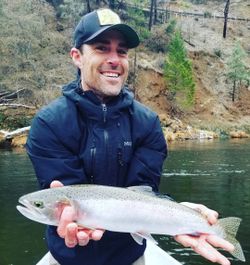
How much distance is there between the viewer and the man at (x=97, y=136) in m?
3.90

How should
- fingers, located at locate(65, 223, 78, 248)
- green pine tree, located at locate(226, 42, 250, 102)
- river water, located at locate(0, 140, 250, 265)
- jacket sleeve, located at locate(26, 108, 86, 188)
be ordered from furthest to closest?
green pine tree, located at locate(226, 42, 250, 102)
river water, located at locate(0, 140, 250, 265)
jacket sleeve, located at locate(26, 108, 86, 188)
fingers, located at locate(65, 223, 78, 248)

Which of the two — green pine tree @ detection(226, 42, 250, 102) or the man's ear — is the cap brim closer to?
the man's ear

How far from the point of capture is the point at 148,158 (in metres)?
4.13

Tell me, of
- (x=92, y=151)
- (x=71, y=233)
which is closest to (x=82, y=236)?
(x=71, y=233)

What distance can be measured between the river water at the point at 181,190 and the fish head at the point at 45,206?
7.38m

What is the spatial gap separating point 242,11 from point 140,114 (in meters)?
81.1

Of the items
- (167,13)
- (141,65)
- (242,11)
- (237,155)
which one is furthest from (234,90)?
(237,155)

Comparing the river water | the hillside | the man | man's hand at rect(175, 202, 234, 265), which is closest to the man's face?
the man

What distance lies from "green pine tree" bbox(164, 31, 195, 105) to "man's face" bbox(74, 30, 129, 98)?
5067 cm

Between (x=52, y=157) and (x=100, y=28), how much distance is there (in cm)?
109

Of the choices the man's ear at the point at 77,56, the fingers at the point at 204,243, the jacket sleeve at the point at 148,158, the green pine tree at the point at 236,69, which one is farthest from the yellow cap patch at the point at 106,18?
the green pine tree at the point at 236,69

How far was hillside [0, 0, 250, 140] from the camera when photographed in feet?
158

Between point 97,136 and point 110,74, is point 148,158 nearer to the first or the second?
point 97,136

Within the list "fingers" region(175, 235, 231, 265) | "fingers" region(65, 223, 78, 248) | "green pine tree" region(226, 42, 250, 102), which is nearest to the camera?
"fingers" region(65, 223, 78, 248)
